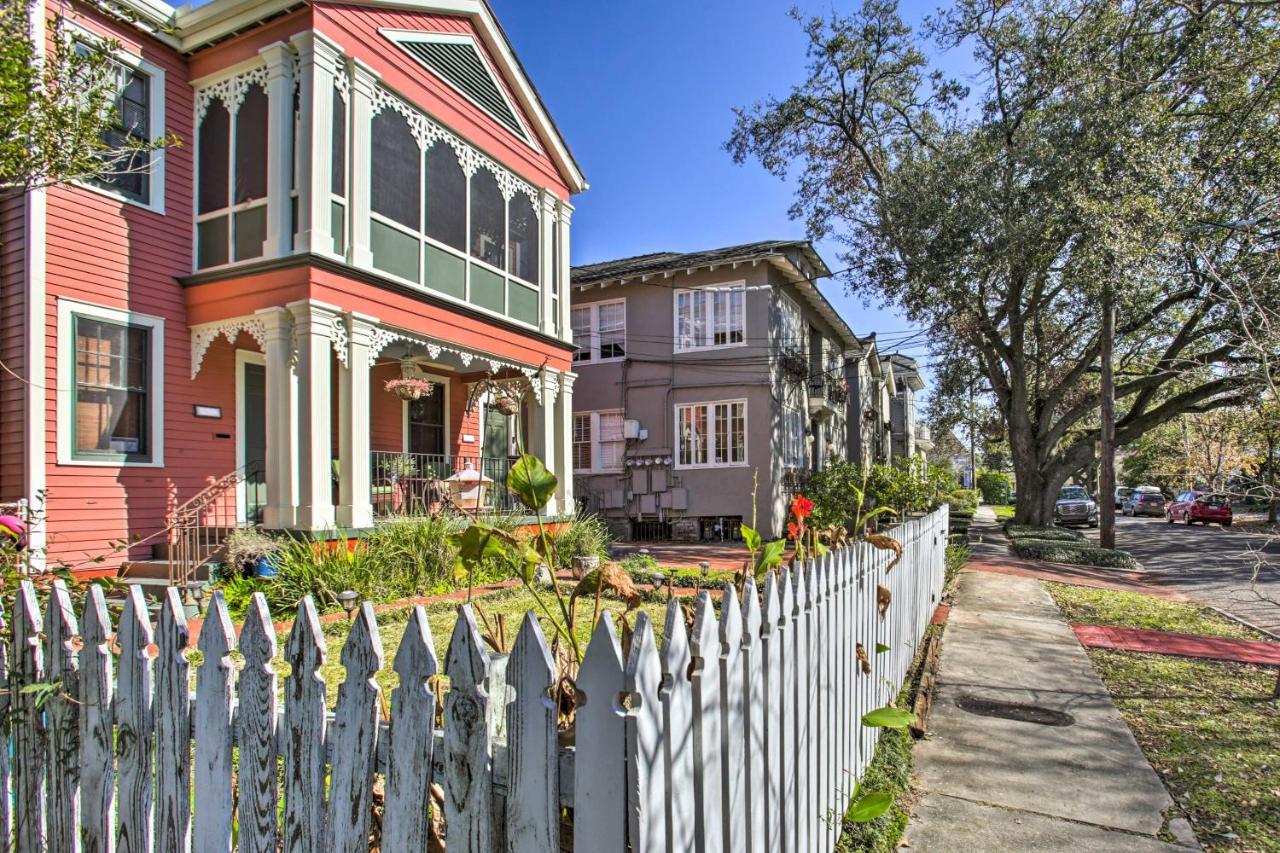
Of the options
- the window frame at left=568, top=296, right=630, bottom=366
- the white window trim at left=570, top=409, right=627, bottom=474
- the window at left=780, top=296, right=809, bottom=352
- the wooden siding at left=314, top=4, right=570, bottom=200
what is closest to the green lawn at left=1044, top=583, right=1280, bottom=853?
the wooden siding at left=314, top=4, right=570, bottom=200

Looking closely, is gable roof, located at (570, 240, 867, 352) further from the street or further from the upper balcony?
the street

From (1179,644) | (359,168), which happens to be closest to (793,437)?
(1179,644)

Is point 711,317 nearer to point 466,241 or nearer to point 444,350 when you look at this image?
point 466,241

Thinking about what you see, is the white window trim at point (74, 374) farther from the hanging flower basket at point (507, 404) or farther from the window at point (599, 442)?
the window at point (599, 442)

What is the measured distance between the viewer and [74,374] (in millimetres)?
7992

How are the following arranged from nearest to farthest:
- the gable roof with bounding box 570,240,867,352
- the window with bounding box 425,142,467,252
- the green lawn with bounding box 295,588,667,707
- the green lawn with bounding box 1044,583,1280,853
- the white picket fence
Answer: the white picket fence → the green lawn with bounding box 1044,583,1280,853 → the green lawn with bounding box 295,588,667,707 → the window with bounding box 425,142,467,252 → the gable roof with bounding box 570,240,867,352

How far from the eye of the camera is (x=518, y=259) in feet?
43.7

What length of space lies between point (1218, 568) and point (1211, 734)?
44.4ft

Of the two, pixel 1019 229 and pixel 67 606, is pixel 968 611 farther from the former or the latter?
pixel 1019 229

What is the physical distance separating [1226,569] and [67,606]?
1838 cm

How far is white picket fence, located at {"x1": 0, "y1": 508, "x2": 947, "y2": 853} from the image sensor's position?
1.45m

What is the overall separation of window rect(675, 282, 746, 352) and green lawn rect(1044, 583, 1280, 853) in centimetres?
1227

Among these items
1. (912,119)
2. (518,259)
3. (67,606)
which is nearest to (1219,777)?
(67,606)

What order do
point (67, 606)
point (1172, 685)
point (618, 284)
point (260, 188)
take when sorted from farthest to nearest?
point (618, 284), point (260, 188), point (1172, 685), point (67, 606)
